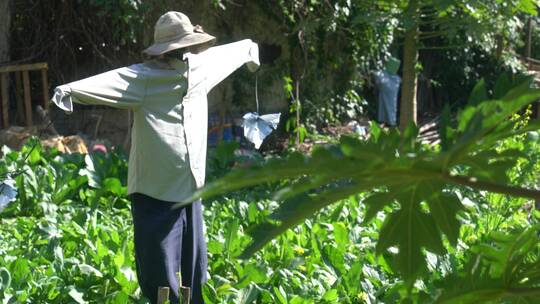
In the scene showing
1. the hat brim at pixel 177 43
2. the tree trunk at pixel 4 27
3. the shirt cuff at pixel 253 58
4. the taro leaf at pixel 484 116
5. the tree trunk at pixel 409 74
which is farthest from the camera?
the tree trunk at pixel 409 74

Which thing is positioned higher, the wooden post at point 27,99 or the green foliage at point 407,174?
the green foliage at point 407,174

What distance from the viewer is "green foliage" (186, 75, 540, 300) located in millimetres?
1028

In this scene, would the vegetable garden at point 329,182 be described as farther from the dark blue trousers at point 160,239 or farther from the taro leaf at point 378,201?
the dark blue trousers at point 160,239

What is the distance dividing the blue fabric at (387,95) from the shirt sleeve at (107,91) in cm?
985

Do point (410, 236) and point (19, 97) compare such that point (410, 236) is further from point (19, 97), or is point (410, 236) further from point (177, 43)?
point (19, 97)

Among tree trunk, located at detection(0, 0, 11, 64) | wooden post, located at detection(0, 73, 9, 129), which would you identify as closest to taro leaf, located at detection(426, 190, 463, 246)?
→ tree trunk, located at detection(0, 0, 11, 64)

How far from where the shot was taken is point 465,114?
1.04m

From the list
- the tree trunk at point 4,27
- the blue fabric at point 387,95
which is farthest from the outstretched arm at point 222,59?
the blue fabric at point 387,95

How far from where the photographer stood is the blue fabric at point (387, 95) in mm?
13812

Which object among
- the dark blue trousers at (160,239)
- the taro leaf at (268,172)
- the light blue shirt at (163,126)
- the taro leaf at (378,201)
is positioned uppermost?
the taro leaf at (268,172)

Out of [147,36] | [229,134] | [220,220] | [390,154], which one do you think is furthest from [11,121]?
[390,154]

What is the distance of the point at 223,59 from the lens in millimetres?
4637

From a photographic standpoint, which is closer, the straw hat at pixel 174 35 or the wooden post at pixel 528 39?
the straw hat at pixel 174 35

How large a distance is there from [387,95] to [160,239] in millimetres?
10167
